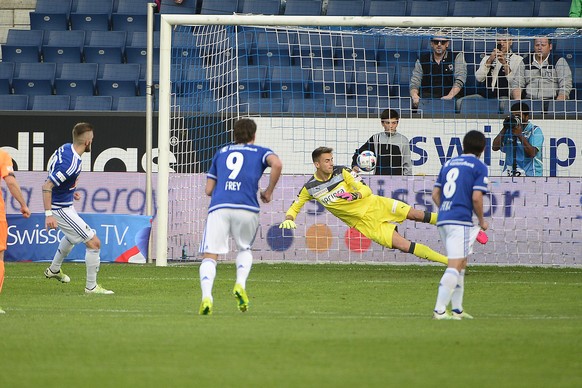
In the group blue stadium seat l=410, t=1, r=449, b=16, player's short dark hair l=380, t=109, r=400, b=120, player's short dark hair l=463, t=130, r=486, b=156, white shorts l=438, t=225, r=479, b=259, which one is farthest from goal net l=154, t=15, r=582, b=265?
white shorts l=438, t=225, r=479, b=259

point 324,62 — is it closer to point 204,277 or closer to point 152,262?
point 152,262

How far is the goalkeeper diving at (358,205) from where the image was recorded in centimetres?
1622

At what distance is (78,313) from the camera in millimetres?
10844

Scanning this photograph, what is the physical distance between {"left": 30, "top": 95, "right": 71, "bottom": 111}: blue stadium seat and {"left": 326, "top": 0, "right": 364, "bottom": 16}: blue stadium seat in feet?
18.0

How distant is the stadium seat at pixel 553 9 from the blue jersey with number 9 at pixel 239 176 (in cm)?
1374

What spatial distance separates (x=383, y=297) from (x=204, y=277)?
319 centimetres

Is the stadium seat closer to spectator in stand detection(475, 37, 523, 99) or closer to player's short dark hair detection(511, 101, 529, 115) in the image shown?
spectator in stand detection(475, 37, 523, 99)

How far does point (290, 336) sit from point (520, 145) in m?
10.7

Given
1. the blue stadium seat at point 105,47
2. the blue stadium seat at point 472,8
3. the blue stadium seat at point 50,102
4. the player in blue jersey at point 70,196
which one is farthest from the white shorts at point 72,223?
the blue stadium seat at point 472,8

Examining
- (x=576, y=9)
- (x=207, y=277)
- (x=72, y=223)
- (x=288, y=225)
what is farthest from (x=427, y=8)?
(x=207, y=277)

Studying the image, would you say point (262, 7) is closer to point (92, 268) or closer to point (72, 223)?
point (72, 223)

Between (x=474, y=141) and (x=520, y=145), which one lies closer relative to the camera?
(x=474, y=141)

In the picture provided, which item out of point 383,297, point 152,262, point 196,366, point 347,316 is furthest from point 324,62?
point 196,366

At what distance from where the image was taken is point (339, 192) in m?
16.3
